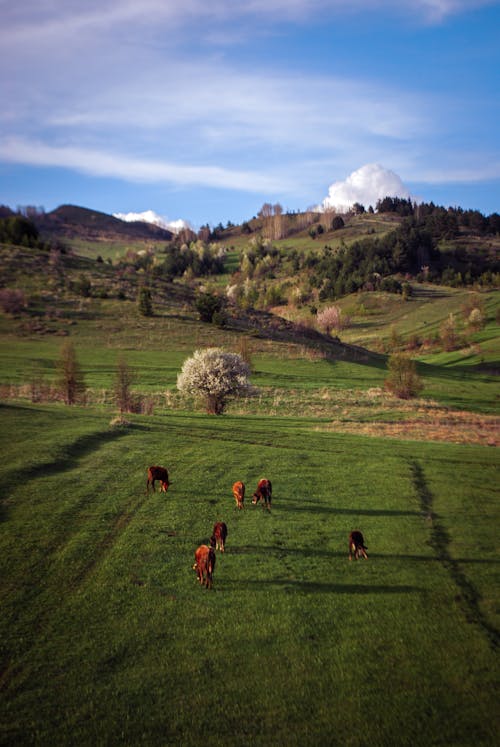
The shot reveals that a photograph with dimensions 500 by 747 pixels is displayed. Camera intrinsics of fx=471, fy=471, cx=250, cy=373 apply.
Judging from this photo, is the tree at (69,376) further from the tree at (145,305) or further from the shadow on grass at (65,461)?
the tree at (145,305)

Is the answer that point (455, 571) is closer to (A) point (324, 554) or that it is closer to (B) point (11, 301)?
(A) point (324, 554)

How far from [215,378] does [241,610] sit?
3520cm

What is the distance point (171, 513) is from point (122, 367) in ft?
107

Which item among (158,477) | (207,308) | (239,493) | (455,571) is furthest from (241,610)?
(207,308)

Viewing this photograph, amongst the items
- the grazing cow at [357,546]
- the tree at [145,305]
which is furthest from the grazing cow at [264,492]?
the tree at [145,305]

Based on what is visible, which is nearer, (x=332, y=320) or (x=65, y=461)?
(x=65, y=461)

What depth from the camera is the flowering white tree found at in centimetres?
4875

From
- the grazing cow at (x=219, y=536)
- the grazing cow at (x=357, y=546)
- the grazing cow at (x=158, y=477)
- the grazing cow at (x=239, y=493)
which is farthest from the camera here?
the grazing cow at (x=158, y=477)

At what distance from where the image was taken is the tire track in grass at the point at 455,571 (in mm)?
13938

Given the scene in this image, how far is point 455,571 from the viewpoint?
667 inches

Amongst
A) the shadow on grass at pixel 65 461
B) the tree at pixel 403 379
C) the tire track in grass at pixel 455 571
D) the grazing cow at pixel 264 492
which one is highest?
the tree at pixel 403 379

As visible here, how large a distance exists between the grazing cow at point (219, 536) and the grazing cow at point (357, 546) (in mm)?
4708

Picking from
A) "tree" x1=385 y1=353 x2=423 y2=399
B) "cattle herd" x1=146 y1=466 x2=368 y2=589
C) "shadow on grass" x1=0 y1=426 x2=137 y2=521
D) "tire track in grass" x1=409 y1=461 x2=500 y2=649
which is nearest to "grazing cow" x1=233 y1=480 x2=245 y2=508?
"cattle herd" x1=146 y1=466 x2=368 y2=589

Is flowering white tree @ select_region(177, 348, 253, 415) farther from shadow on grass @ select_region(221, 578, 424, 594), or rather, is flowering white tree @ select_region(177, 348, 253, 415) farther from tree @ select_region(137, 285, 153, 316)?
tree @ select_region(137, 285, 153, 316)
